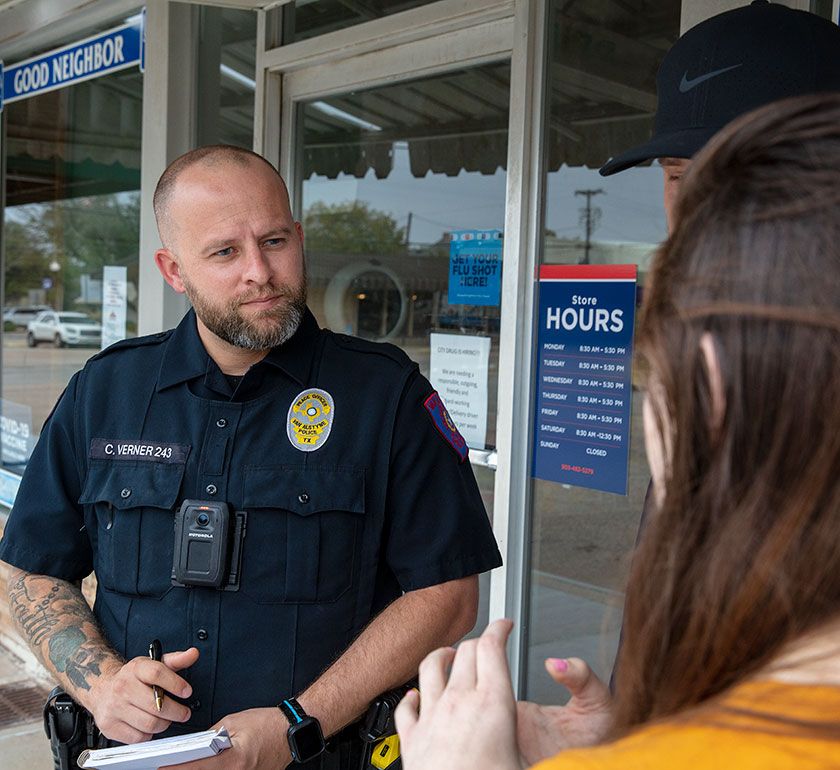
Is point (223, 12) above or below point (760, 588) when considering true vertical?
above

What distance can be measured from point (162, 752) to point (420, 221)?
102 inches

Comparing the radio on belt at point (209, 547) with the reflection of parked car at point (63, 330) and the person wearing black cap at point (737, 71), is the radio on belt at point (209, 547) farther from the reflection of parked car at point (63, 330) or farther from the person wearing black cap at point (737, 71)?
the reflection of parked car at point (63, 330)

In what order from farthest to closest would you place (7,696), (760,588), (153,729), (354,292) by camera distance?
(7,696) < (354,292) < (153,729) < (760,588)

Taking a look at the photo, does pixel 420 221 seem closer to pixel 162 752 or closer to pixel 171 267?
pixel 171 267

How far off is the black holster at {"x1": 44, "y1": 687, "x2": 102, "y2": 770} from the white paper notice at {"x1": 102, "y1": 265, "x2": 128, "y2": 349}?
3.04 metres

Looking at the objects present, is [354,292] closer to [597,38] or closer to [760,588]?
[597,38]

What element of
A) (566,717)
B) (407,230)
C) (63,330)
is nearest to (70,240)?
(63,330)

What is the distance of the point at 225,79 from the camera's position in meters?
4.27

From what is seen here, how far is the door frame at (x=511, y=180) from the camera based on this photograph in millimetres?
3109

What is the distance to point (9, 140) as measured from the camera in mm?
5719

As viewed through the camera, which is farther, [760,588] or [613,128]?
[613,128]

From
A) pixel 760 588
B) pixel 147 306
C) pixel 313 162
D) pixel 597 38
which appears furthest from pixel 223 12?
pixel 760 588

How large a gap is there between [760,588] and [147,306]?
3906mm

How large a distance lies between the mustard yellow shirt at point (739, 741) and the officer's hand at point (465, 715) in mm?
168
